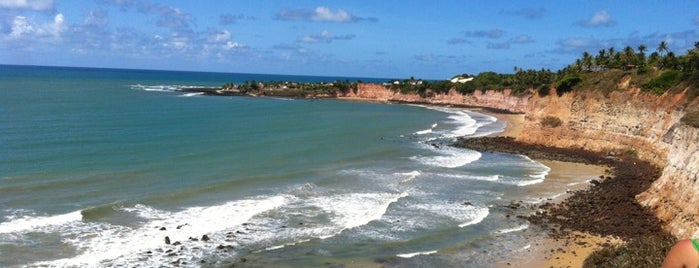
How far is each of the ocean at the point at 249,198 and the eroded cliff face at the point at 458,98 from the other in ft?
168

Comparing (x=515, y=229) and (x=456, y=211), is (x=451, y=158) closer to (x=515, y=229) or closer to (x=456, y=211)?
(x=456, y=211)

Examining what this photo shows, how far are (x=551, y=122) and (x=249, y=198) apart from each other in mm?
30280

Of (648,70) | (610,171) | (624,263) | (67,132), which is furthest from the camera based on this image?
(67,132)

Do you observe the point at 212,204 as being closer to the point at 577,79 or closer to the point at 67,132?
the point at 67,132

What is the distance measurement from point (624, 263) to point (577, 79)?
35.1m

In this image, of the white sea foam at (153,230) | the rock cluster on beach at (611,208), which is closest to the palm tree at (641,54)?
the rock cluster on beach at (611,208)

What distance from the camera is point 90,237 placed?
19.1m

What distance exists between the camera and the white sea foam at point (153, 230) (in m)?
17.3

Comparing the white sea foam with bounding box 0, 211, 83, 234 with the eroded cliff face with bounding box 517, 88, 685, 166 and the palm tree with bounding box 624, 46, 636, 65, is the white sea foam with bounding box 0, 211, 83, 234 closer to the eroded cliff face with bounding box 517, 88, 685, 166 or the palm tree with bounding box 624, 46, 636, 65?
the eroded cliff face with bounding box 517, 88, 685, 166

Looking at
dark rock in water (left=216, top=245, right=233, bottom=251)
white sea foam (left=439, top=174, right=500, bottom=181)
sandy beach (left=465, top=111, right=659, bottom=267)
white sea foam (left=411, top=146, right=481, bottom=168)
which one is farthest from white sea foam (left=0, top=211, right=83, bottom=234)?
white sea foam (left=411, top=146, right=481, bottom=168)

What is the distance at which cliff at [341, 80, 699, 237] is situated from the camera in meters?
21.3

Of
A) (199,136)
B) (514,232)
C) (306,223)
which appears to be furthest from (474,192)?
(199,136)

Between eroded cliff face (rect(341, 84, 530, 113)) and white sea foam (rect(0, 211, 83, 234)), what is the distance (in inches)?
2872

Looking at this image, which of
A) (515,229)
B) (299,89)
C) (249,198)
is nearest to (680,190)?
(515,229)
